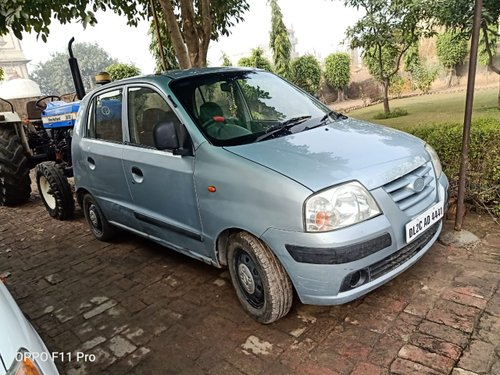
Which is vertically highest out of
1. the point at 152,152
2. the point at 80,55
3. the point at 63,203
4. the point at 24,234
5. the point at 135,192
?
the point at 80,55

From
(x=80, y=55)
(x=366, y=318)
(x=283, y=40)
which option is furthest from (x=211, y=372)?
(x=80, y=55)

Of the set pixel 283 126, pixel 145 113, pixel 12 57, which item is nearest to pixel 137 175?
pixel 145 113

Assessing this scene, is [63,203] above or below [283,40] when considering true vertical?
below

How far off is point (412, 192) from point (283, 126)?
1017mm

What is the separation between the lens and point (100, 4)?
215 inches

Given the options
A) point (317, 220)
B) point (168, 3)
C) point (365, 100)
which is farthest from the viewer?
point (365, 100)

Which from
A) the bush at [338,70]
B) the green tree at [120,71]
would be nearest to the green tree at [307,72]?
the bush at [338,70]

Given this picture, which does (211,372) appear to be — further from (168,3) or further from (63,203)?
(168,3)

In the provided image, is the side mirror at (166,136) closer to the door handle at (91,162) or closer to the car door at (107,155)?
the car door at (107,155)

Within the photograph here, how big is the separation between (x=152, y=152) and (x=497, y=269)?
8.99 ft

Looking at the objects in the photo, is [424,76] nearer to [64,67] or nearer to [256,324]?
[256,324]

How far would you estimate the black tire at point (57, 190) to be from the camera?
501 cm

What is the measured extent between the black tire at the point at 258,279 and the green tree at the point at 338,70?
16560 millimetres

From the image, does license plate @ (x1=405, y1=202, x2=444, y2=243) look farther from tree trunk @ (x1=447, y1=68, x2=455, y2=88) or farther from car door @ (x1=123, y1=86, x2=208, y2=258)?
tree trunk @ (x1=447, y1=68, x2=455, y2=88)
